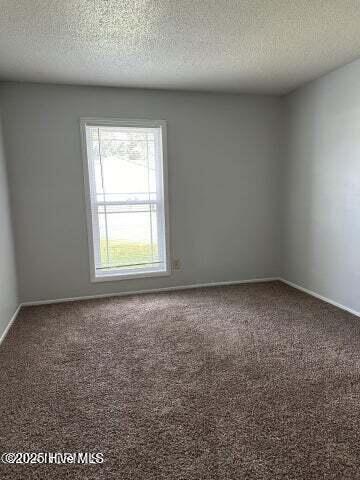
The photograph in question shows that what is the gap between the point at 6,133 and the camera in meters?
3.29

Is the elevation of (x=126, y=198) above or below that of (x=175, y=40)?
below

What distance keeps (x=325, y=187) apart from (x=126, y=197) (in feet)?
7.45

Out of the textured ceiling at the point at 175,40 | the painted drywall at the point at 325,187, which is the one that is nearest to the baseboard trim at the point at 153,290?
the painted drywall at the point at 325,187

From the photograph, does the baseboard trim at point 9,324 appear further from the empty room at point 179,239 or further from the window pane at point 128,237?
the window pane at point 128,237

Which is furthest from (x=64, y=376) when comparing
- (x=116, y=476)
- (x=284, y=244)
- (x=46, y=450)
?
(x=284, y=244)

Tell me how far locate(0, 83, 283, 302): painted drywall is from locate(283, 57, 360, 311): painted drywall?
0.99 ft

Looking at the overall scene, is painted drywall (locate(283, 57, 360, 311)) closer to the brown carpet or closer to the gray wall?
the brown carpet

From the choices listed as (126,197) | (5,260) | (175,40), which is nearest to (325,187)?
(175,40)

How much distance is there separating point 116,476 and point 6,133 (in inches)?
129

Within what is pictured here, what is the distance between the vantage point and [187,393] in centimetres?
189

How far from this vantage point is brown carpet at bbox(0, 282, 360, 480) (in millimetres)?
1405

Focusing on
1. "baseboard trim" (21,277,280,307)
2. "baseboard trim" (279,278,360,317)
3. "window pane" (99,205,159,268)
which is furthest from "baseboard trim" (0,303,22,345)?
"baseboard trim" (279,278,360,317)

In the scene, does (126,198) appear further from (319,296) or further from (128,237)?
(319,296)

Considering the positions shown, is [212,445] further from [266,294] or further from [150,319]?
[266,294]
